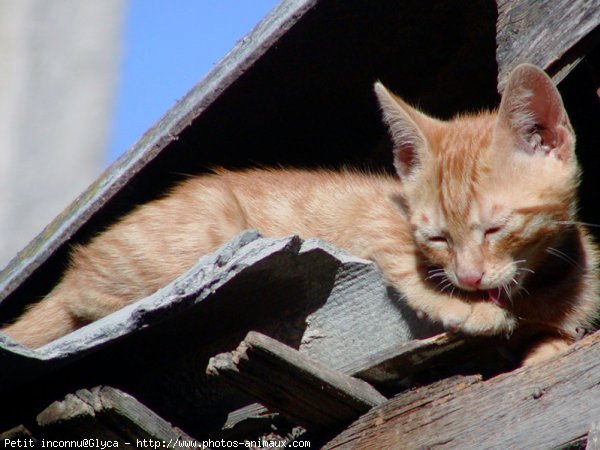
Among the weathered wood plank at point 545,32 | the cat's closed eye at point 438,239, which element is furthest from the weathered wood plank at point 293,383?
the weathered wood plank at point 545,32

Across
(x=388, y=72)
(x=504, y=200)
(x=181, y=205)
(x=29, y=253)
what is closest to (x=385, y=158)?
(x=388, y=72)

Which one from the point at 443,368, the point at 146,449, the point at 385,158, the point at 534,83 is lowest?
the point at 443,368

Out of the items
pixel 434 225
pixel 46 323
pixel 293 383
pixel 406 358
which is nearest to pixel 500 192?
pixel 434 225

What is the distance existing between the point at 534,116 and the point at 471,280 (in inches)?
22.3

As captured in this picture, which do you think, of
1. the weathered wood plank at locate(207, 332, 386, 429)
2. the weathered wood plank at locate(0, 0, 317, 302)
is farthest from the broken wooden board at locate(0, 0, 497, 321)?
the weathered wood plank at locate(207, 332, 386, 429)

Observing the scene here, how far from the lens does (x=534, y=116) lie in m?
3.36

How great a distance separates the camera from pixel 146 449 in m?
3.19

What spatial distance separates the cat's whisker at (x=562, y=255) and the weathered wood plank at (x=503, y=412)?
599 mm

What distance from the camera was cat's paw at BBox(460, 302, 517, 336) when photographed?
3.05 meters

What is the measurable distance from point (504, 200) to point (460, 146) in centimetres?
36

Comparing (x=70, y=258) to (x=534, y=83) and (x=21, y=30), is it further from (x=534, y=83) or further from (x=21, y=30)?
(x=534, y=83)

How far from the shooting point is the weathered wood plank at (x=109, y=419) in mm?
3096

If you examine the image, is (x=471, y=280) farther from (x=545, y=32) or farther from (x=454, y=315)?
(x=545, y=32)

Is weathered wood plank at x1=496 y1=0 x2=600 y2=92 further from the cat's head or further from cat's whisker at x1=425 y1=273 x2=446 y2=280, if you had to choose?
cat's whisker at x1=425 y1=273 x2=446 y2=280
